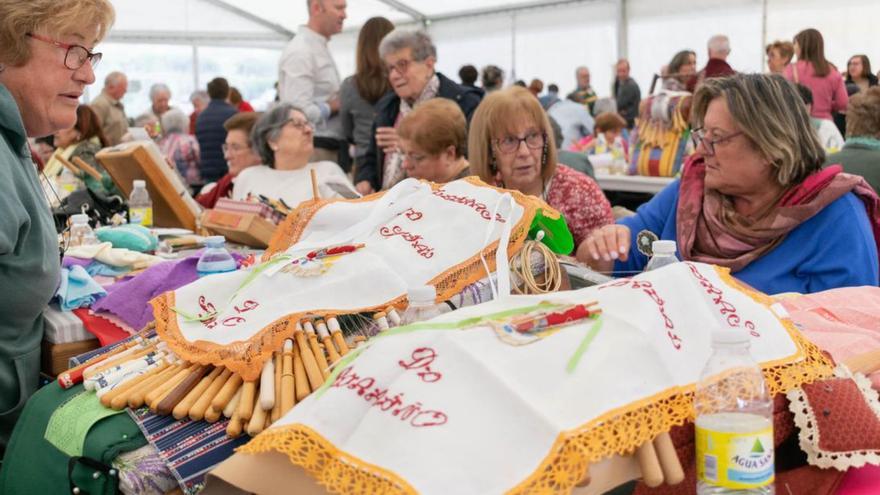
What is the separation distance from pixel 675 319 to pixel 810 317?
62 cm

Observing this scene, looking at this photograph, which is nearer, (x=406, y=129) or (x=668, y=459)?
(x=668, y=459)

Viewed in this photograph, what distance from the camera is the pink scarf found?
2543mm

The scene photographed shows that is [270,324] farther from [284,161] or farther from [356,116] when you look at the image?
[356,116]

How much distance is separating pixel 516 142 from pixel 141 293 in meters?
1.42

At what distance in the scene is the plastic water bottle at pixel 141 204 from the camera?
3893 millimetres

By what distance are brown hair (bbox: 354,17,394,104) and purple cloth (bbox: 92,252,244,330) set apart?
8.62 ft

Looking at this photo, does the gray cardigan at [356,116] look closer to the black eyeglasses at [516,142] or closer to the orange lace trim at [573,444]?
the black eyeglasses at [516,142]

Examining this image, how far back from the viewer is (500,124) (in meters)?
3.22

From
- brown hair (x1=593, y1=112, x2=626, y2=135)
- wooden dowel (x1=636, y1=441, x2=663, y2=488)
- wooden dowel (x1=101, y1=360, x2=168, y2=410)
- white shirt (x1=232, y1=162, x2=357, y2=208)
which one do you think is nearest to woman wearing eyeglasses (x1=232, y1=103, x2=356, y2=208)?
white shirt (x1=232, y1=162, x2=357, y2=208)

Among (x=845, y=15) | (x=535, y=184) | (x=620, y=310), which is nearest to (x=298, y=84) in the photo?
(x=535, y=184)

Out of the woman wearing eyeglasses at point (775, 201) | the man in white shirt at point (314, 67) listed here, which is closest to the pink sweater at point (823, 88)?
the man in white shirt at point (314, 67)

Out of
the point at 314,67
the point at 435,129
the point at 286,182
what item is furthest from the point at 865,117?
the point at 314,67

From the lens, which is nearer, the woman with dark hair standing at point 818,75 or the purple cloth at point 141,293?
the purple cloth at point 141,293

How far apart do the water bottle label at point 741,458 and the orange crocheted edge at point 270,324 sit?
0.77 meters
